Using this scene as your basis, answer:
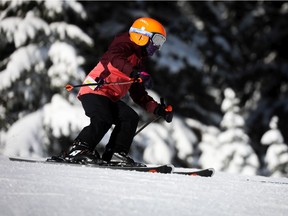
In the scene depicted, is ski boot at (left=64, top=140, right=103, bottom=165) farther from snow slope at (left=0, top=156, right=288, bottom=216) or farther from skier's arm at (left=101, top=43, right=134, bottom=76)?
snow slope at (left=0, top=156, right=288, bottom=216)

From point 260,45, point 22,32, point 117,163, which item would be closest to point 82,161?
point 117,163

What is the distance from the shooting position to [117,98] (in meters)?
6.17

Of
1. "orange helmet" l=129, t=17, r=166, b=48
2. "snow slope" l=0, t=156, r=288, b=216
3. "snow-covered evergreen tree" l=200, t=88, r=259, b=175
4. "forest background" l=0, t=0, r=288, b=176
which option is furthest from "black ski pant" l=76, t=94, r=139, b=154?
"snow-covered evergreen tree" l=200, t=88, r=259, b=175

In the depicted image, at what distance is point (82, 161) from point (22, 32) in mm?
8639

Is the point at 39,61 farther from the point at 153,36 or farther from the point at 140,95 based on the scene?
the point at 153,36

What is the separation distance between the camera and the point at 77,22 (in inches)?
666

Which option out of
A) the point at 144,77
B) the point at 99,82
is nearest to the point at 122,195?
the point at 144,77

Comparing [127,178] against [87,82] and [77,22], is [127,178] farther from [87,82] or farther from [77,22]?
[77,22]

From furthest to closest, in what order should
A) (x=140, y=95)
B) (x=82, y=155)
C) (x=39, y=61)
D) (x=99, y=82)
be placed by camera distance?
(x=39, y=61)
(x=140, y=95)
(x=99, y=82)
(x=82, y=155)

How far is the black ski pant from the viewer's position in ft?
19.4

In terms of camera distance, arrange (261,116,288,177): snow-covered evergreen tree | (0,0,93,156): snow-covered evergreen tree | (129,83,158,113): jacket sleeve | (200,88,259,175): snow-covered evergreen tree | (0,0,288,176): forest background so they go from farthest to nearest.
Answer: (200,88,259,175): snow-covered evergreen tree
(261,116,288,177): snow-covered evergreen tree
(0,0,288,176): forest background
(0,0,93,156): snow-covered evergreen tree
(129,83,158,113): jacket sleeve

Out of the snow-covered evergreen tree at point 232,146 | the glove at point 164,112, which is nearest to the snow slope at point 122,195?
the glove at point 164,112

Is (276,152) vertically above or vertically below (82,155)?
above

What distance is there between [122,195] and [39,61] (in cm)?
1080
